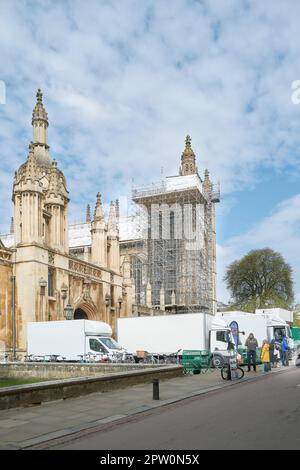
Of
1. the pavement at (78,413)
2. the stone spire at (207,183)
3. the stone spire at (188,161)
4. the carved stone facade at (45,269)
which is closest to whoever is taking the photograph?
the pavement at (78,413)

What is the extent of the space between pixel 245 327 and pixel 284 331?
8.37ft

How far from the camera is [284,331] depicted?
106ft

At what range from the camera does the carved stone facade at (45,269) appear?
1216 inches

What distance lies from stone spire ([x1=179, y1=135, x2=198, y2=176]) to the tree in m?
22.3

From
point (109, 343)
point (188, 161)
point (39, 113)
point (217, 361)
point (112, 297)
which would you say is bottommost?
point (217, 361)

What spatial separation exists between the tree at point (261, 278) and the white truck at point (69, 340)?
42231 mm

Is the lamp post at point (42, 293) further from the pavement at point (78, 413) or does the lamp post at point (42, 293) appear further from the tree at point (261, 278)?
the tree at point (261, 278)

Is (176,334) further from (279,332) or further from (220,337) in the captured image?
(279,332)

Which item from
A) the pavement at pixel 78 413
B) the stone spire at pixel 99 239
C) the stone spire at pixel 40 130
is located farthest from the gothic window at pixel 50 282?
the pavement at pixel 78 413

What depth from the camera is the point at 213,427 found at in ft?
30.2

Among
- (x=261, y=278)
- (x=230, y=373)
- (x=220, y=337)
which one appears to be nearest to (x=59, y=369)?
(x=230, y=373)

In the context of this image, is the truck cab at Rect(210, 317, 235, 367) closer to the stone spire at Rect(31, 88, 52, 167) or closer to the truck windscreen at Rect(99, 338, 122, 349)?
the truck windscreen at Rect(99, 338, 122, 349)

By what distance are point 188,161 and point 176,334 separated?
210 ft

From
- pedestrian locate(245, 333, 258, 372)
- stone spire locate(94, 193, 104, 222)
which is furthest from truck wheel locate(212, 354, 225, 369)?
stone spire locate(94, 193, 104, 222)
